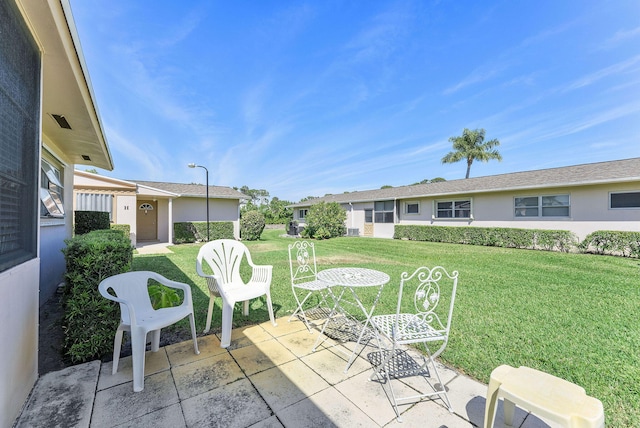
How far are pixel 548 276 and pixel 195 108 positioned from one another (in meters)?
15.2

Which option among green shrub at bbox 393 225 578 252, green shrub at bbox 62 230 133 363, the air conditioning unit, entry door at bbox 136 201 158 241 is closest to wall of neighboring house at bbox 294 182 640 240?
green shrub at bbox 393 225 578 252

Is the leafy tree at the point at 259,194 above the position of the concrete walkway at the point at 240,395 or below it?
above

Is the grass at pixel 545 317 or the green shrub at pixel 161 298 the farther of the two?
the green shrub at pixel 161 298

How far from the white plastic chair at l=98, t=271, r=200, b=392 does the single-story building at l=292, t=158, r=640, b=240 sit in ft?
44.3

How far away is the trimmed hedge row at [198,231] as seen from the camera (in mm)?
14250

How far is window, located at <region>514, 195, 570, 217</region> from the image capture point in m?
10.9

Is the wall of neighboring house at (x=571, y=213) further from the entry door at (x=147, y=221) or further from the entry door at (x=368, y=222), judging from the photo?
the entry door at (x=147, y=221)

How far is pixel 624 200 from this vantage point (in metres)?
9.37

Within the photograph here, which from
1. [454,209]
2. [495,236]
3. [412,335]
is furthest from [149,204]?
[495,236]

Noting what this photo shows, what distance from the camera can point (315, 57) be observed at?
11.1 meters

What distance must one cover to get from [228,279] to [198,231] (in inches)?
502

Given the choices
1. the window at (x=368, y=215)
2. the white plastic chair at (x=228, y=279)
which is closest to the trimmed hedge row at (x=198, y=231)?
the window at (x=368, y=215)

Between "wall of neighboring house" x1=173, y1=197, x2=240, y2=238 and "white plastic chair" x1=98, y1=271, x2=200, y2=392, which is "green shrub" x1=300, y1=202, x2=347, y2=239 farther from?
"white plastic chair" x1=98, y1=271, x2=200, y2=392

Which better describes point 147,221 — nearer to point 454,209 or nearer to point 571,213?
point 454,209
